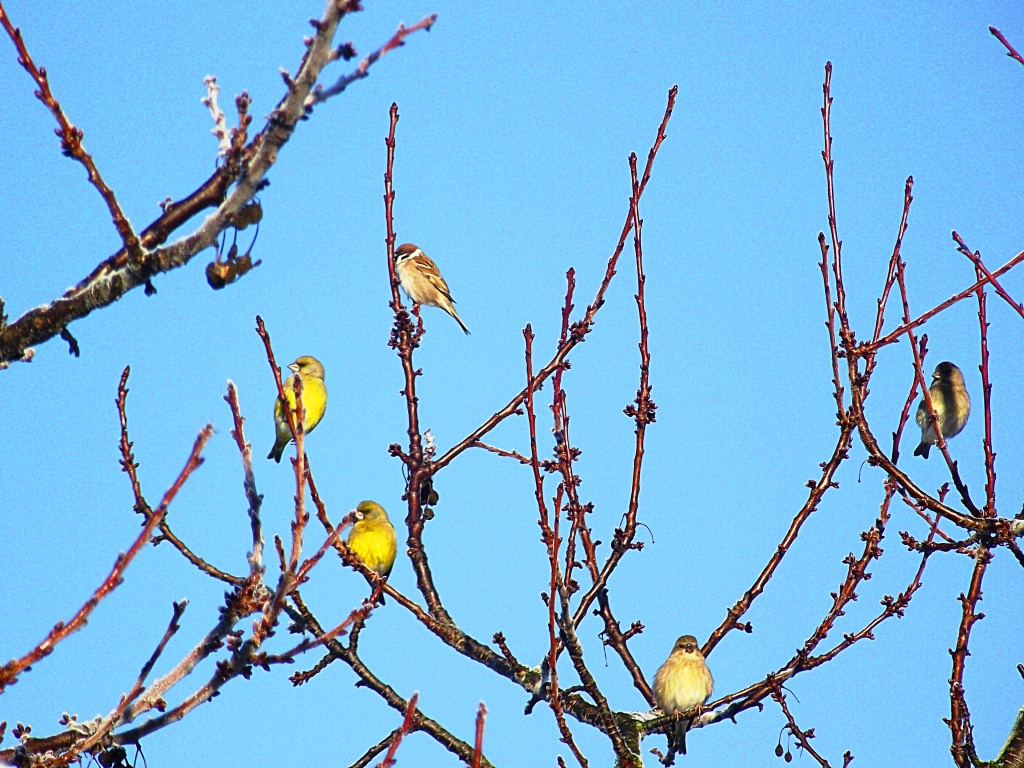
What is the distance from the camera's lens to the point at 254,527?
2506mm

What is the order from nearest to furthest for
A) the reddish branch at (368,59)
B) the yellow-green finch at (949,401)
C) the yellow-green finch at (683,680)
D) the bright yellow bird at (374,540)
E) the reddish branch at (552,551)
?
the reddish branch at (368,59), the reddish branch at (552,551), the yellow-green finch at (683,680), the bright yellow bird at (374,540), the yellow-green finch at (949,401)

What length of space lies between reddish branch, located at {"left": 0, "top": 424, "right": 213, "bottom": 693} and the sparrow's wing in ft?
35.6

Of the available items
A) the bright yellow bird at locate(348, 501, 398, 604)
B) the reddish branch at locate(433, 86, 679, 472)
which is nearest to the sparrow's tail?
the bright yellow bird at locate(348, 501, 398, 604)

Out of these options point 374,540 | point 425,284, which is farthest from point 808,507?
point 425,284

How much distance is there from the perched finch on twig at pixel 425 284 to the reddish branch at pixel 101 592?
10.6 meters

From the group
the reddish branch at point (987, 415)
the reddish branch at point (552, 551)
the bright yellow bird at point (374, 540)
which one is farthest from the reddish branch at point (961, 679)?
the bright yellow bird at point (374, 540)

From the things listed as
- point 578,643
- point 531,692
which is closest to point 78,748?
point 578,643

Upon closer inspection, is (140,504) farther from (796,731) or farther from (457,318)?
(457,318)

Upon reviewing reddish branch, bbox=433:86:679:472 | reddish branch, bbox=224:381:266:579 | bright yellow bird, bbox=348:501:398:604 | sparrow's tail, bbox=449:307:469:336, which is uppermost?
sparrow's tail, bbox=449:307:469:336

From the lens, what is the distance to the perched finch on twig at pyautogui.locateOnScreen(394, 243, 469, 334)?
1284cm

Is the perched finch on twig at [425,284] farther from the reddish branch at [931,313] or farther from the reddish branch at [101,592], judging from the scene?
the reddish branch at [101,592]

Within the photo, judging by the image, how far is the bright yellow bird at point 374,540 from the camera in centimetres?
907

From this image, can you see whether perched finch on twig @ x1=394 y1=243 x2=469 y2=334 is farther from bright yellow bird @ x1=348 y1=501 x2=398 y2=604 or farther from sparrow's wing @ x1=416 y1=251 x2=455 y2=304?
bright yellow bird @ x1=348 y1=501 x2=398 y2=604

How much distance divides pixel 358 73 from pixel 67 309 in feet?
2.61
